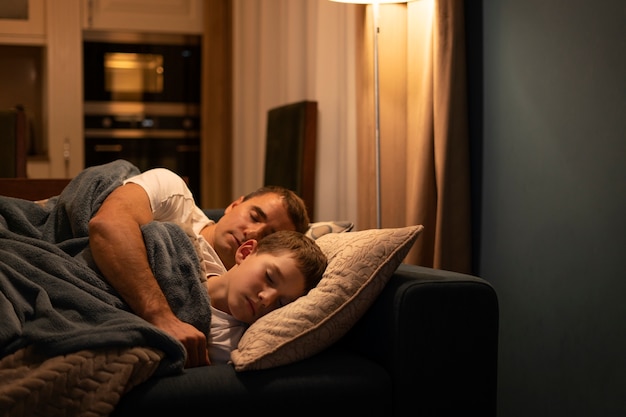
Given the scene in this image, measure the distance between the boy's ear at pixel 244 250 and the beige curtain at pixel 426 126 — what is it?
0.76 m

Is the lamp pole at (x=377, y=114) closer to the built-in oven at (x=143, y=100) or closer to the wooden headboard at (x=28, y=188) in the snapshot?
the wooden headboard at (x=28, y=188)

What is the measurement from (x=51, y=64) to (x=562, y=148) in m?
3.71

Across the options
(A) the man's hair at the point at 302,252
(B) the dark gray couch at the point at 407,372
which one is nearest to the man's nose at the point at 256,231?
(A) the man's hair at the point at 302,252

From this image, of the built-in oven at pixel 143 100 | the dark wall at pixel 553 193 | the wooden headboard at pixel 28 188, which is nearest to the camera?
the dark wall at pixel 553 193

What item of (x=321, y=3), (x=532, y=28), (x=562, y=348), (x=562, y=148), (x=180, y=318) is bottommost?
(x=562, y=348)

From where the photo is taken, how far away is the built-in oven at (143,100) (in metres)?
5.09

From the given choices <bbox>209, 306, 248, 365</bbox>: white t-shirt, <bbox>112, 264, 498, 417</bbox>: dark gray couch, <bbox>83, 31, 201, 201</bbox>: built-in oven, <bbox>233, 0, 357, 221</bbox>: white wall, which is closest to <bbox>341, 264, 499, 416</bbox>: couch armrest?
<bbox>112, 264, 498, 417</bbox>: dark gray couch

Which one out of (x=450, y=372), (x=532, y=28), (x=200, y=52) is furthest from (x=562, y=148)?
(x=200, y=52)

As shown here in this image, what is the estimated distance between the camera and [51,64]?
4.97 m

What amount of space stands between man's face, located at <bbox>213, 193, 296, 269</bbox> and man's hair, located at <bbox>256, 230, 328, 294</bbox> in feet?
0.96

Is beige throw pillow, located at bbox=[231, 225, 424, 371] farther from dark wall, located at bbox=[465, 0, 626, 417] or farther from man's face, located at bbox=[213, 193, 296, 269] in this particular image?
dark wall, located at bbox=[465, 0, 626, 417]

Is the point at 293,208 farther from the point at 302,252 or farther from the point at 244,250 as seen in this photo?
the point at 302,252

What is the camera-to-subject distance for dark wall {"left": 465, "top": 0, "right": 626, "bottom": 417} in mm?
1911

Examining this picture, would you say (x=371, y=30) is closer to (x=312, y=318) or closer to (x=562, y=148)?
(x=562, y=148)
